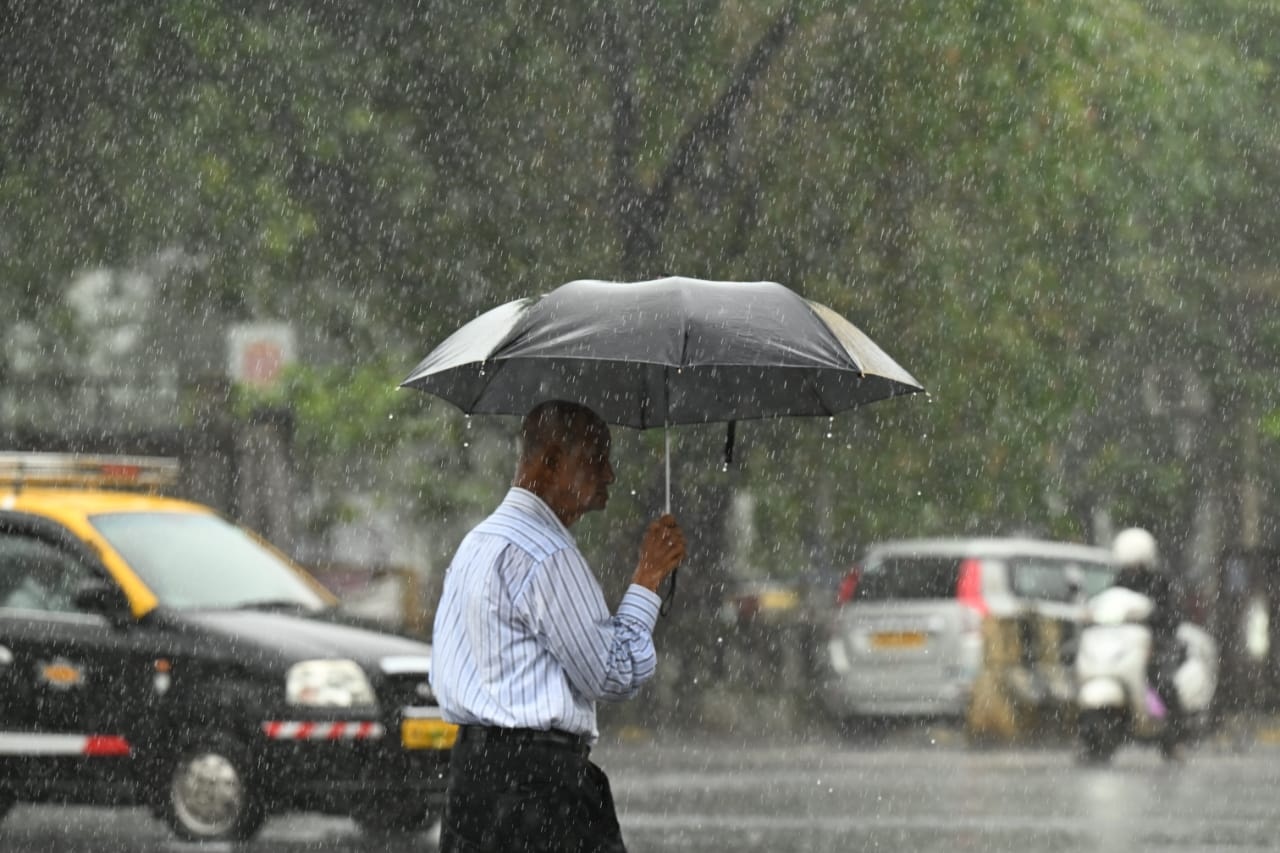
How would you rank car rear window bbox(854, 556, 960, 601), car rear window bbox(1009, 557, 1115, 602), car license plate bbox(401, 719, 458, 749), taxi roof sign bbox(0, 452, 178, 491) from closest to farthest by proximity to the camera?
car license plate bbox(401, 719, 458, 749) → taxi roof sign bbox(0, 452, 178, 491) → car rear window bbox(854, 556, 960, 601) → car rear window bbox(1009, 557, 1115, 602)

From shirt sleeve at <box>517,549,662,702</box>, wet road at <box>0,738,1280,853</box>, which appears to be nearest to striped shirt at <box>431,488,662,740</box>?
shirt sleeve at <box>517,549,662,702</box>

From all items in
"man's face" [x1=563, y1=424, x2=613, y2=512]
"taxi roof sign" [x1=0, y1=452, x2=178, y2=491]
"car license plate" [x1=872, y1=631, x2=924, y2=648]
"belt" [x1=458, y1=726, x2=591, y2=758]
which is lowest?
"belt" [x1=458, y1=726, x2=591, y2=758]

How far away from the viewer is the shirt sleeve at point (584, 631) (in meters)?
5.17

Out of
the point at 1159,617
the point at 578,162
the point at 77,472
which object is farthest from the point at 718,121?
the point at 77,472

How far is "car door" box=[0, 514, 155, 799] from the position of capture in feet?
36.8

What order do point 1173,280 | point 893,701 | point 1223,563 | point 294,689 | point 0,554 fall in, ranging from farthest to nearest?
1. point 1173,280
2. point 1223,563
3. point 893,701
4. point 0,554
5. point 294,689

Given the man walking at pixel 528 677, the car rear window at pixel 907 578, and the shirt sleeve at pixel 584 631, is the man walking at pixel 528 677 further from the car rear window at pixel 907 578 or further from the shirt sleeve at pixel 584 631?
the car rear window at pixel 907 578

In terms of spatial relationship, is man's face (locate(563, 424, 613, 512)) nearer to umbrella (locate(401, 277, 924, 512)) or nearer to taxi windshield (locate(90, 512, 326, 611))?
umbrella (locate(401, 277, 924, 512))

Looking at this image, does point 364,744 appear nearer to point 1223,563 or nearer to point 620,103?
point 620,103

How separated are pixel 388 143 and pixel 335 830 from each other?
917cm

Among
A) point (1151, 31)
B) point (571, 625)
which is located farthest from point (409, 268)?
point (571, 625)

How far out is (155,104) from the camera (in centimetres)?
2041

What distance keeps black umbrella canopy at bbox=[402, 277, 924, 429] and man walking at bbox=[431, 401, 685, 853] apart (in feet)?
1.96

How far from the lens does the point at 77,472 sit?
40.4ft
